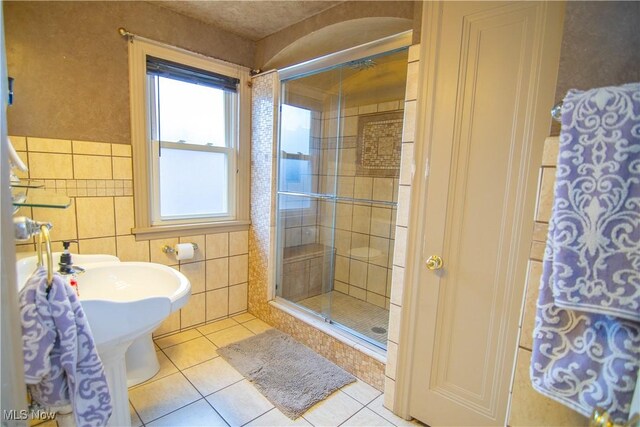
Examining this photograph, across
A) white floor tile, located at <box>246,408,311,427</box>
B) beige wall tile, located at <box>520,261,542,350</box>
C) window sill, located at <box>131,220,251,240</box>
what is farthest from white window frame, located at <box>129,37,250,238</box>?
beige wall tile, located at <box>520,261,542,350</box>

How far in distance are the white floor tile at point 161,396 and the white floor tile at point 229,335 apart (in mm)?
410

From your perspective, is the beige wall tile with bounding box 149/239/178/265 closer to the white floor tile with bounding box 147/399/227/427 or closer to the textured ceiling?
the white floor tile with bounding box 147/399/227/427

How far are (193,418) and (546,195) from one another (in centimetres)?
183

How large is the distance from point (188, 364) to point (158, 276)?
76cm

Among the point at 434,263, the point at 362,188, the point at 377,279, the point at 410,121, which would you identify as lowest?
the point at 377,279

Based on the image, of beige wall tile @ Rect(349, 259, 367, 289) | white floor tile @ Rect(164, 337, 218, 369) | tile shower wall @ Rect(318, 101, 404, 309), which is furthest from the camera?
beige wall tile @ Rect(349, 259, 367, 289)

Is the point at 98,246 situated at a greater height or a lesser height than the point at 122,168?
lesser

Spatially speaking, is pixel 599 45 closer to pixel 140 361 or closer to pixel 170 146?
pixel 170 146

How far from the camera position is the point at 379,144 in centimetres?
274

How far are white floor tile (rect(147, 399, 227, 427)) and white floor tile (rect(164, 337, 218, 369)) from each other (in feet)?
1.30

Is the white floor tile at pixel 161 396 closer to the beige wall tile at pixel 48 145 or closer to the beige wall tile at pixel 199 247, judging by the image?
the beige wall tile at pixel 199 247

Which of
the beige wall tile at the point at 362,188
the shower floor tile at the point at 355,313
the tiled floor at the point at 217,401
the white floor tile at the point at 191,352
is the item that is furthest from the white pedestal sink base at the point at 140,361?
the beige wall tile at the point at 362,188

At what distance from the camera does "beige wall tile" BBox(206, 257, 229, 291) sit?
245cm

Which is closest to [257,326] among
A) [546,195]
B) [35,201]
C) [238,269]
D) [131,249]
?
[238,269]
